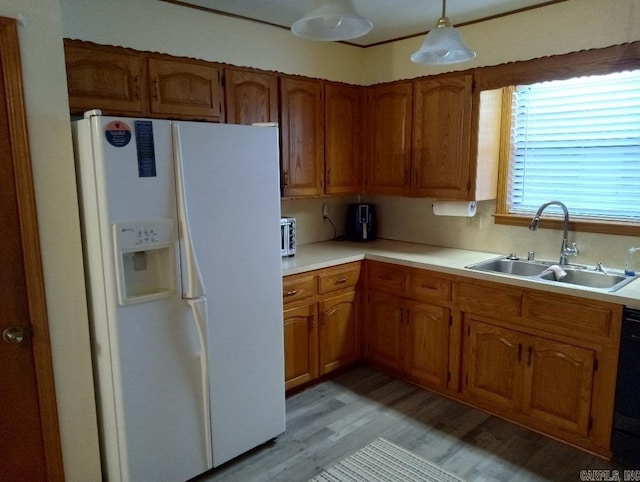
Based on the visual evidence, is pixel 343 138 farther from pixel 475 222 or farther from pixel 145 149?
pixel 145 149

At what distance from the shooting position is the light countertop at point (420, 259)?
89.8 inches

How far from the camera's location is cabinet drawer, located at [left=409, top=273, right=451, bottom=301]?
290 centimetres

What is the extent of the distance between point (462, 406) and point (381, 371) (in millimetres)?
670

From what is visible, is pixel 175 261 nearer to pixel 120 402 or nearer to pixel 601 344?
pixel 120 402

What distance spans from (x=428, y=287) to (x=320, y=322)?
75 centimetres

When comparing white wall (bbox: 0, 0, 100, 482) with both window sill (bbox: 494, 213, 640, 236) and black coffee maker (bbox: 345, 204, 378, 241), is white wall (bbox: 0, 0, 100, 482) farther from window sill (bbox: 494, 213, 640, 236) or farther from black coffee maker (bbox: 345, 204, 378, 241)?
window sill (bbox: 494, 213, 640, 236)

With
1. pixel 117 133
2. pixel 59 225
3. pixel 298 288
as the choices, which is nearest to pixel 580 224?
pixel 298 288

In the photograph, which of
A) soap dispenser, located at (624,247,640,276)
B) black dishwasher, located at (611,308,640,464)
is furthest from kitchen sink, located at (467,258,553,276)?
black dishwasher, located at (611,308,640,464)

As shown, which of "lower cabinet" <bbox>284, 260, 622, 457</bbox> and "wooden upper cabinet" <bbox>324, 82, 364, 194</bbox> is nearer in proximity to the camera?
"lower cabinet" <bbox>284, 260, 622, 457</bbox>

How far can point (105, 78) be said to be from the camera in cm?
234

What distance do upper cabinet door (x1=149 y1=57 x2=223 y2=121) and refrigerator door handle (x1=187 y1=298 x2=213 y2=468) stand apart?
1150 millimetres

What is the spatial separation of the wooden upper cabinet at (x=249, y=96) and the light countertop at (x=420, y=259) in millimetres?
953

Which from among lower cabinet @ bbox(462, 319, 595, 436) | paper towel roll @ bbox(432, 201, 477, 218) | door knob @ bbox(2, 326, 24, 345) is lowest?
lower cabinet @ bbox(462, 319, 595, 436)

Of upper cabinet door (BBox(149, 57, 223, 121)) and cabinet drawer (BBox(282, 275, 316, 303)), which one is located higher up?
upper cabinet door (BBox(149, 57, 223, 121))
